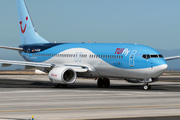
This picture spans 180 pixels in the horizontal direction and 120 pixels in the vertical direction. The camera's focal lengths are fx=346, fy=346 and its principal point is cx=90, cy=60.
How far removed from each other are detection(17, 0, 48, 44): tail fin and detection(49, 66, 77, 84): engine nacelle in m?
11.8

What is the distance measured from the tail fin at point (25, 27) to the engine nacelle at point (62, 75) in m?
11.8

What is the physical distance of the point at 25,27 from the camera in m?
45.8

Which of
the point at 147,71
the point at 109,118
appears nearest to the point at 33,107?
the point at 109,118

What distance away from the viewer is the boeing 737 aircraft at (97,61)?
3106 cm

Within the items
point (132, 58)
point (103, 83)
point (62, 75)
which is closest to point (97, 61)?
point (103, 83)

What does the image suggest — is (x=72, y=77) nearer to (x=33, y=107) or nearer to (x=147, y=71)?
(x=147, y=71)

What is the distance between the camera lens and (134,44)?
3372cm

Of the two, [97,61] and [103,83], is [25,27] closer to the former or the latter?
[103,83]

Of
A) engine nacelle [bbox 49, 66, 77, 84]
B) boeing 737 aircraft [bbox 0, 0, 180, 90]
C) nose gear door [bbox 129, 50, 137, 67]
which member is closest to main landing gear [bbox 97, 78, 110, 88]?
boeing 737 aircraft [bbox 0, 0, 180, 90]

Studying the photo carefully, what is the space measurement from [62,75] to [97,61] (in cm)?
402

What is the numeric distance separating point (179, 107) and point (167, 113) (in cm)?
264

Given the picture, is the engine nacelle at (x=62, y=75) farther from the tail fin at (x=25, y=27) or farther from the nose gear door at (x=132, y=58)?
the tail fin at (x=25, y=27)

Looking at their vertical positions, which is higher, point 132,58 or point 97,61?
point 132,58

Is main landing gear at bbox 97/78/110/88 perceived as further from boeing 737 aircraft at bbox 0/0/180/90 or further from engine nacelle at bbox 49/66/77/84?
engine nacelle at bbox 49/66/77/84
